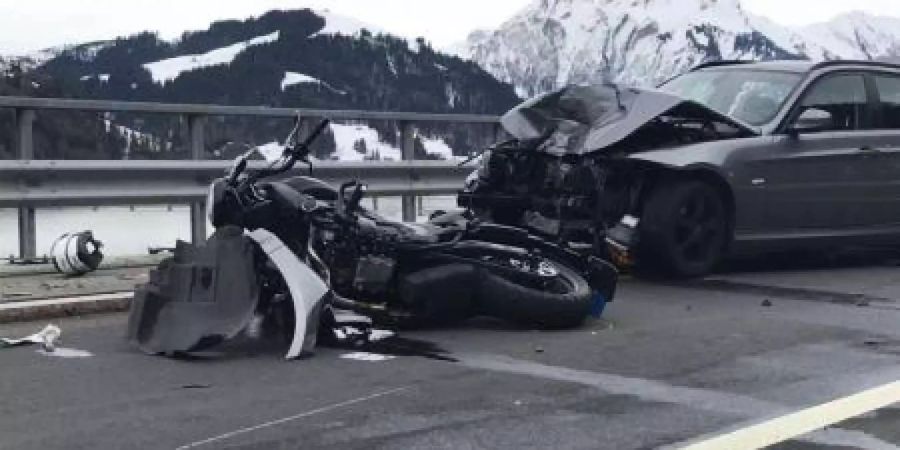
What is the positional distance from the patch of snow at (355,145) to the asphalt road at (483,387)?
4248mm

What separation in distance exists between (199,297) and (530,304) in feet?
5.84

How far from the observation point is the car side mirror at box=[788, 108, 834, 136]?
8.90m

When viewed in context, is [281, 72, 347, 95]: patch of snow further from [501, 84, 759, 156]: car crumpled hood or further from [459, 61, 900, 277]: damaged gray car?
[501, 84, 759, 156]: car crumpled hood

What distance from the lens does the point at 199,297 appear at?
5938 millimetres

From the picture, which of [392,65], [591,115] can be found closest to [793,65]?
[591,115]

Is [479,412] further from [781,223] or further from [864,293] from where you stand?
[781,223]

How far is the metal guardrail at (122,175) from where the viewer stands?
27.7 feet

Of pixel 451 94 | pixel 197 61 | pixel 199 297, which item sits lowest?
pixel 199 297

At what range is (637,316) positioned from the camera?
7.06 m

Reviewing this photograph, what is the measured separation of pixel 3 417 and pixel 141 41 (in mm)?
60976

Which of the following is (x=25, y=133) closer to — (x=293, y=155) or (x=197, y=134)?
(x=197, y=134)

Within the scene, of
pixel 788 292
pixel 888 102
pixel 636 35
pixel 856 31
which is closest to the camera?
pixel 788 292

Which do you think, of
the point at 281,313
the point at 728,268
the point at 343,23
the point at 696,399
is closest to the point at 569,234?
the point at 728,268

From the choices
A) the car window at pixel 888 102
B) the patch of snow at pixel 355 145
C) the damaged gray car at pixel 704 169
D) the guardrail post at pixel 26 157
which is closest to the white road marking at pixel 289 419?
the damaged gray car at pixel 704 169
